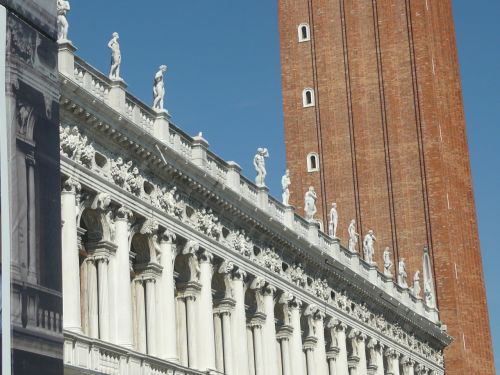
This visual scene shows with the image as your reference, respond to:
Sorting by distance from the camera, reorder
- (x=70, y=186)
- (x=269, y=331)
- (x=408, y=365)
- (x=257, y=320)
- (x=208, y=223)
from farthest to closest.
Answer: (x=408, y=365), (x=269, y=331), (x=257, y=320), (x=208, y=223), (x=70, y=186)

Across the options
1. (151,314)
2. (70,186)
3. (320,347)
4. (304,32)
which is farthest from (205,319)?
(304,32)

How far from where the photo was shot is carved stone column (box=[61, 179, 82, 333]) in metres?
31.0

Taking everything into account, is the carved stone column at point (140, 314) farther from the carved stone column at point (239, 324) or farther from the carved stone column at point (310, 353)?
the carved stone column at point (310, 353)

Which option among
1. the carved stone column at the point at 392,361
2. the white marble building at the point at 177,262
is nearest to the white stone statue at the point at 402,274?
the carved stone column at the point at 392,361

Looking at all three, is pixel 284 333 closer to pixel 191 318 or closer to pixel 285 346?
pixel 285 346

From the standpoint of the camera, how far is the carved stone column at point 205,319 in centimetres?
3900

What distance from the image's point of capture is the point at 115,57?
3603cm

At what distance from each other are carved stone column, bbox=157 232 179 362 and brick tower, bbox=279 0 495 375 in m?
34.4

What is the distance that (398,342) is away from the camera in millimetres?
58562

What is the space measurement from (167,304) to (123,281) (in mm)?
2630

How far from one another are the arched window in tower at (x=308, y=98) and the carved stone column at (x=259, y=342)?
32.1 m

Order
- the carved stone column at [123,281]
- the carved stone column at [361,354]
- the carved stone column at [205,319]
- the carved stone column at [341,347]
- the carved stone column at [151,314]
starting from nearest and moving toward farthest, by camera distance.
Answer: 1. the carved stone column at [123,281]
2. the carved stone column at [151,314]
3. the carved stone column at [205,319]
4. the carved stone column at [341,347]
5. the carved stone column at [361,354]

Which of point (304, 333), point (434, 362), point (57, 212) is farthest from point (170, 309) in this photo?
point (434, 362)

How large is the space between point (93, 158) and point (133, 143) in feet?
7.47
